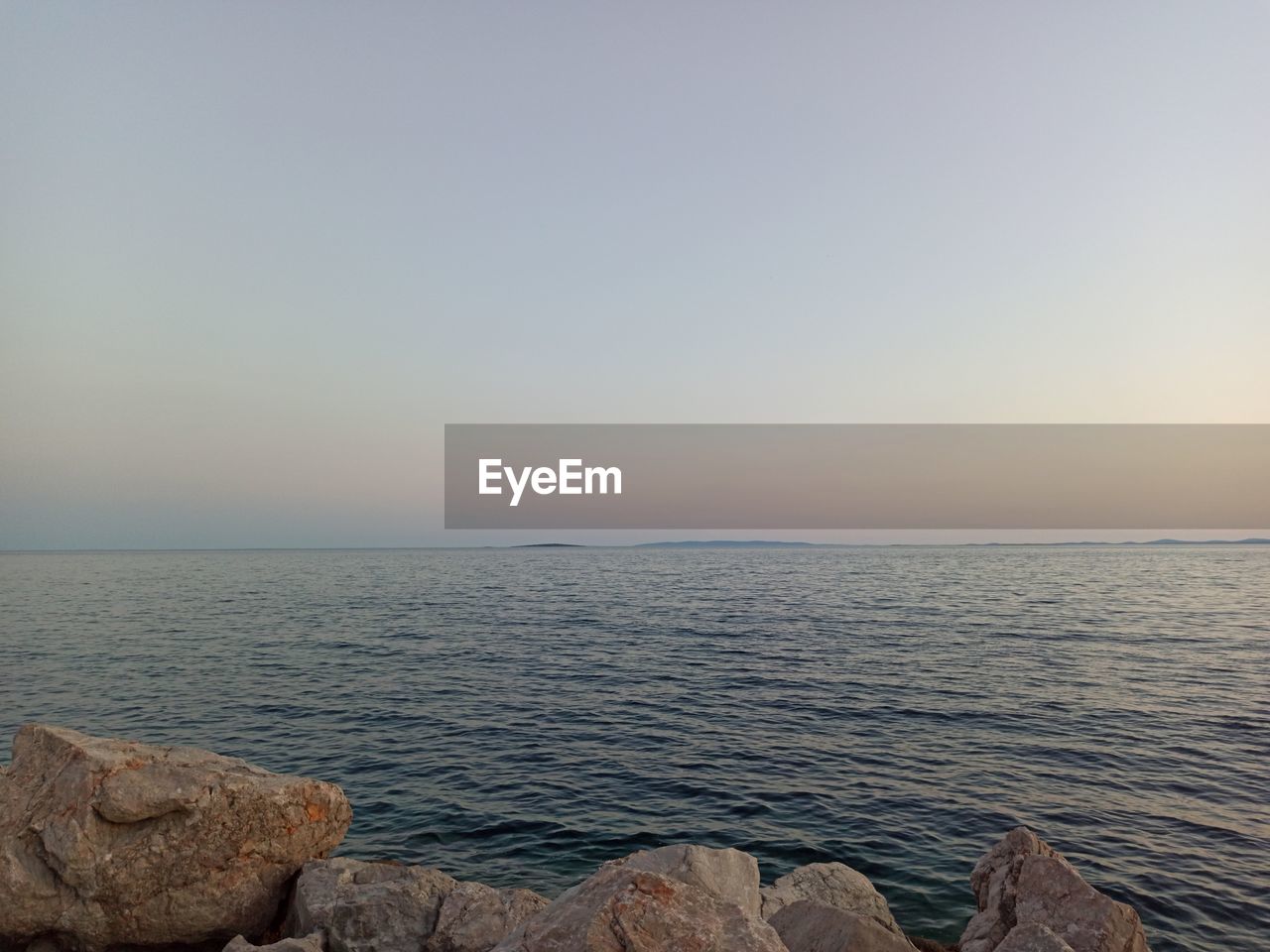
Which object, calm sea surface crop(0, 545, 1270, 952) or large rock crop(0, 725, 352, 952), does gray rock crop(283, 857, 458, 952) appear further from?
calm sea surface crop(0, 545, 1270, 952)

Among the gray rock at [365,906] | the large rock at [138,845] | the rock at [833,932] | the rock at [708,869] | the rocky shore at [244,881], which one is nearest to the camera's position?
the rock at [833,932]

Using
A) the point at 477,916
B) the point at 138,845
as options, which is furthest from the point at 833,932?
the point at 138,845

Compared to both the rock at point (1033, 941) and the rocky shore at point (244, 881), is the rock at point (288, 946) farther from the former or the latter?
the rock at point (1033, 941)

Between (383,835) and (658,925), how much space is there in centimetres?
1235

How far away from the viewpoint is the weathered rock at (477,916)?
9.34m

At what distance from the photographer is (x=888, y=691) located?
95.8 ft

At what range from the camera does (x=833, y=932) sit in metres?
7.96

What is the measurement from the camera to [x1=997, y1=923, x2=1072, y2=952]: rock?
7.73m

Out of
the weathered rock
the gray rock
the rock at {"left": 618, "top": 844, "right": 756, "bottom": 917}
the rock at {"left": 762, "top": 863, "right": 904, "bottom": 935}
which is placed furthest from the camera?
the rock at {"left": 762, "top": 863, "right": 904, "bottom": 935}

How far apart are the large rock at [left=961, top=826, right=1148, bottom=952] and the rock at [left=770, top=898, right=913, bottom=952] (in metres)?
1.55

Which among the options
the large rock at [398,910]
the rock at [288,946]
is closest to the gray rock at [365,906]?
the large rock at [398,910]

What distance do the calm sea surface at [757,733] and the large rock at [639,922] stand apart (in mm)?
8403

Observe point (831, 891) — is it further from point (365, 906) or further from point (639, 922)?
point (639, 922)

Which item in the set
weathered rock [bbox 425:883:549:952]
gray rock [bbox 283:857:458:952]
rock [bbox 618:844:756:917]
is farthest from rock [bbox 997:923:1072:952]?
gray rock [bbox 283:857:458:952]
